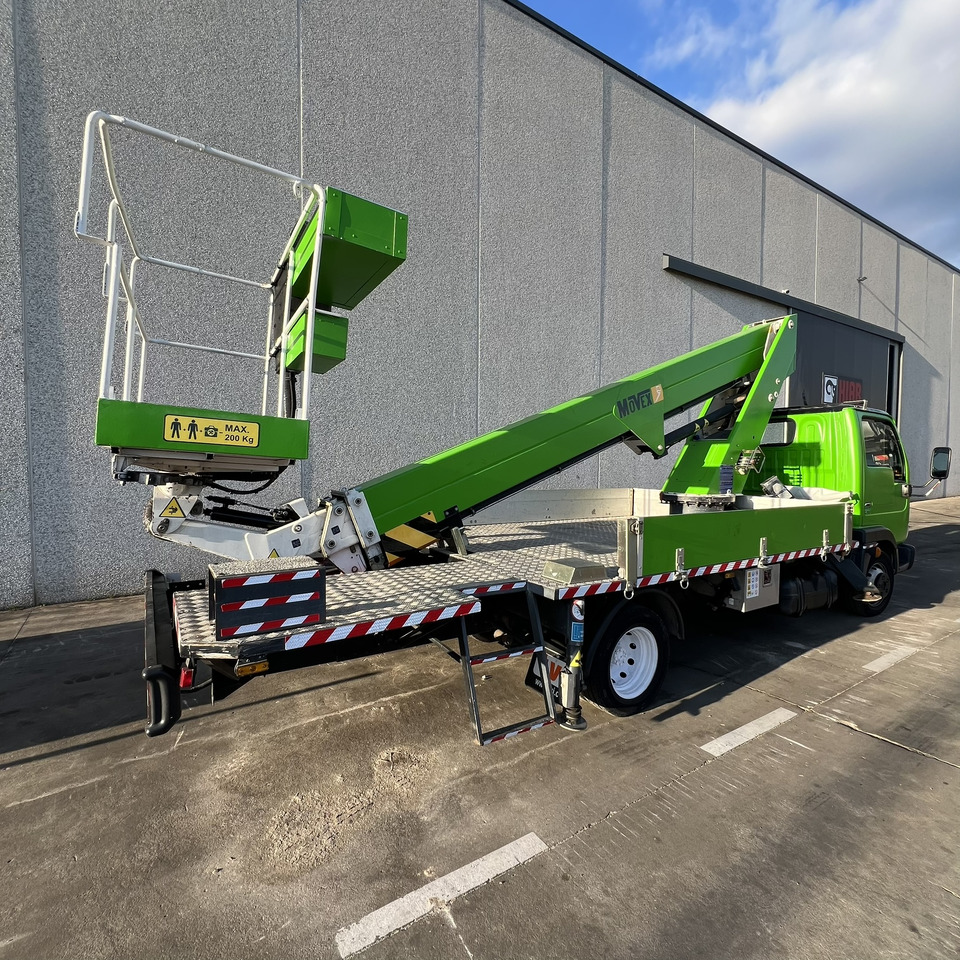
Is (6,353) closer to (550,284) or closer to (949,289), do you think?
(550,284)

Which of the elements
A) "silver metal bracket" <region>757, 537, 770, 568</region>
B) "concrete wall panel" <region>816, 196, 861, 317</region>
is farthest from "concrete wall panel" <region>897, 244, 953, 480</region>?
"silver metal bracket" <region>757, 537, 770, 568</region>

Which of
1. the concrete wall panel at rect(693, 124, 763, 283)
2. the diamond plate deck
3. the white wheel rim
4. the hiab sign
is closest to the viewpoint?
the diamond plate deck

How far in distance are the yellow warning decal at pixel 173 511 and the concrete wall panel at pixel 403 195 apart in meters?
4.28

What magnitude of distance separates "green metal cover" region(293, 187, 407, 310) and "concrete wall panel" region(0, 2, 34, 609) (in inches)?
181

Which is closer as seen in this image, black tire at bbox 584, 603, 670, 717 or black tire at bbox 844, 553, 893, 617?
black tire at bbox 584, 603, 670, 717

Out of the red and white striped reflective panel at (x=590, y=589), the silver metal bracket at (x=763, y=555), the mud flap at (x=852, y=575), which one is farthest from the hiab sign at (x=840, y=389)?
the red and white striped reflective panel at (x=590, y=589)

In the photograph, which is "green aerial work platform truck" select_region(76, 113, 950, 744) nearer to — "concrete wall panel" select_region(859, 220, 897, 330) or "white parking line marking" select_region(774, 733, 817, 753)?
"white parking line marking" select_region(774, 733, 817, 753)

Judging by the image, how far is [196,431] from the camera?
2498mm

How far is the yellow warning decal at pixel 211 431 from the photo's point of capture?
2.46 m

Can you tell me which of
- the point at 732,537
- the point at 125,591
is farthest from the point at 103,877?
the point at 125,591

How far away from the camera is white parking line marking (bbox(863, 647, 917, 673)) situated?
449cm

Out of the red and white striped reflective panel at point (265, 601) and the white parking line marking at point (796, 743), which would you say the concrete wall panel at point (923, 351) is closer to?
the white parking line marking at point (796, 743)

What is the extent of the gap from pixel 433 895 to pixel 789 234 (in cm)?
1677

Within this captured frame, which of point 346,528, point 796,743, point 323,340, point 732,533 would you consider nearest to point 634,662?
point 796,743
